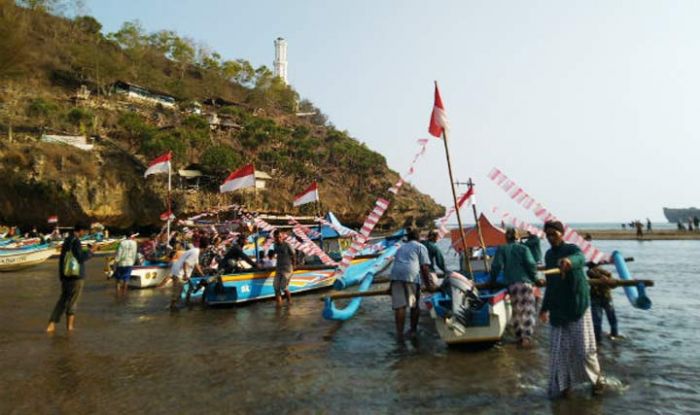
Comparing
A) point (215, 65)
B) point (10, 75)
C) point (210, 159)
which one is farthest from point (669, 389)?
point (215, 65)

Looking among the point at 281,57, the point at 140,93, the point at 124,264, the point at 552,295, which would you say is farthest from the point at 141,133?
the point at 281,57

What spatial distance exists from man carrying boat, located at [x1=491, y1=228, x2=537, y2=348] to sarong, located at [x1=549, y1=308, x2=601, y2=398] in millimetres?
2229

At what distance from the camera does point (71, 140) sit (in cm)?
4656

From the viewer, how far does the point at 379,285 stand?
18.5 meters

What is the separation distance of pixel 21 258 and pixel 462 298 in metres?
24.5

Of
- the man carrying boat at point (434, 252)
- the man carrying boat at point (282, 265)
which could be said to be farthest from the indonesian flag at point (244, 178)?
the man carrying boat at point (434, 252)

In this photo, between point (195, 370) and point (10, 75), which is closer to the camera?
point (195, 370)

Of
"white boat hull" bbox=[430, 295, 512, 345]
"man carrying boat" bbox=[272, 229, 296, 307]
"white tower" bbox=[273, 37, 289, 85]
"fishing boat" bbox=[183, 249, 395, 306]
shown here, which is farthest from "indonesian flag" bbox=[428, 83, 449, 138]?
"white tower" bbox=[273, 37, 289, 85]

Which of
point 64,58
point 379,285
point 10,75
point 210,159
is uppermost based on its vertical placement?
point 64,58

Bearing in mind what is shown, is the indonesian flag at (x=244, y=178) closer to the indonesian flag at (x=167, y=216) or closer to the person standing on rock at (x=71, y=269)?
the indonesian flag at (x=167, y=216)

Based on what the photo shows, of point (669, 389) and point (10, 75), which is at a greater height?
point (10, 75)

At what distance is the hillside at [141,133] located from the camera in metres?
43.7

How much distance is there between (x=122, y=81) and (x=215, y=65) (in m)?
34.1

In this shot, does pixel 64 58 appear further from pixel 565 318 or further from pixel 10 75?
pixel 565 318
